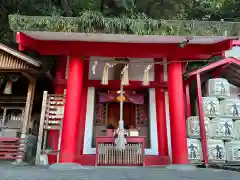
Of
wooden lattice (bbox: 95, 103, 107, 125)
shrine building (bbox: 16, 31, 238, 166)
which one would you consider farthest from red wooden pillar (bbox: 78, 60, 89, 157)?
wooden lattice (bbox: 95, 103, 107, 125)

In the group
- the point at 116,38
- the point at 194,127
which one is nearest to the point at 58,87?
the point at 116,38

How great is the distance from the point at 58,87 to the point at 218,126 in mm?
5345

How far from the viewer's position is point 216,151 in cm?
755

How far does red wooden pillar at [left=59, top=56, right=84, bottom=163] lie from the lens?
6.03 metres

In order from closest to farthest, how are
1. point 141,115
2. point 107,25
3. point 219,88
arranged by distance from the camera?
point 107,25 < point 141,115 < point 219,88

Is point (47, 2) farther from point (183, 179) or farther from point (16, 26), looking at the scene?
point (183, 179)

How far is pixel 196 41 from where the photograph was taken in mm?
6703

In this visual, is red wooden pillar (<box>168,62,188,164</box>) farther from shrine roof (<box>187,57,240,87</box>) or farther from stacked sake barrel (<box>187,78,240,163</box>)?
shrine roof (<box>187,57,240,87</box>)

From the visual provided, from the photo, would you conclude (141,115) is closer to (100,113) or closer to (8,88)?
(100,113)

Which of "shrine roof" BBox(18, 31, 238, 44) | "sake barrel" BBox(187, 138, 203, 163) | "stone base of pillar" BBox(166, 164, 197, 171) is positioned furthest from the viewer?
"sake barrel" BBox(187, 138, 203, 163)

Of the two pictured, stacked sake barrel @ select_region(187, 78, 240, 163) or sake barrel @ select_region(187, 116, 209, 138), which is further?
sake barrel @ select_region(187, 116, 209, 138)

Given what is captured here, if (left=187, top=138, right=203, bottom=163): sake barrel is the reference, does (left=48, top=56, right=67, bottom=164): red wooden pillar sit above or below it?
above

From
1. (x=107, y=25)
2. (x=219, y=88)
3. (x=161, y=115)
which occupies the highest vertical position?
(x=107, y=25)

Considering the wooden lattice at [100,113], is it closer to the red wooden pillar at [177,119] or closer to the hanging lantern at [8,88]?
the red wooden pillar at [177,119]
